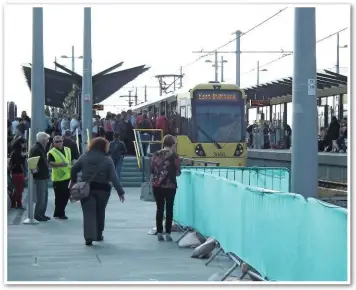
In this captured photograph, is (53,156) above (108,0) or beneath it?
beneath

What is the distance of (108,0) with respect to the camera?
8.21 meters

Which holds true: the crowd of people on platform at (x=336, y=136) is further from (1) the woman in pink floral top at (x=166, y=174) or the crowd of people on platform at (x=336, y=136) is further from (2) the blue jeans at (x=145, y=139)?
(1) the woman in pink floral top at (x=166, y=174)

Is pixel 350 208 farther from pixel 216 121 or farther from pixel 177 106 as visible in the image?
pixel 177 106

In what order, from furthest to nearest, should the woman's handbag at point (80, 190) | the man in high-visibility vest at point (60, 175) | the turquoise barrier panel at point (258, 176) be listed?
the man in high-visibility vest at point (60, 175) → the turquoise barrier panel at point (258, 176) → the woman's handbag at point (80, 190)

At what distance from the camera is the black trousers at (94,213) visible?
1227cm

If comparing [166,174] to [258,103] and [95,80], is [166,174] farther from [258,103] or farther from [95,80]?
[258,103]

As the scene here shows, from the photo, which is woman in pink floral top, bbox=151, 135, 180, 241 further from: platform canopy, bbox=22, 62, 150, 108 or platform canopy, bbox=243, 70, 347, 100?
platform canopy, bbox=243, 70, 347, 100

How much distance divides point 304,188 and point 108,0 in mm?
4450

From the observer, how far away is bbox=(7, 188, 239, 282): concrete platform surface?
9844mm

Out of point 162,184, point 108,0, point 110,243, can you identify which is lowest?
point 110,243

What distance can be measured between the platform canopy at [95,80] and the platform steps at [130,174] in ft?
7.38

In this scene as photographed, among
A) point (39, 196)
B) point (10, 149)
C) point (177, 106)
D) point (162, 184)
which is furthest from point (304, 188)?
point (177, 106)

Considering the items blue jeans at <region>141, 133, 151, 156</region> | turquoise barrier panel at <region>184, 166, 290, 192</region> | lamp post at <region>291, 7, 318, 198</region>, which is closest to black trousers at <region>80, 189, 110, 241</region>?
lamp post at <region>291, 7, 318, 198</region>

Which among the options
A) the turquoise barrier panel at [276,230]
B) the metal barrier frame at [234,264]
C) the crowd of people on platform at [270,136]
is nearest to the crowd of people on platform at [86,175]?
the turquoise barrier panel at [276,230]
